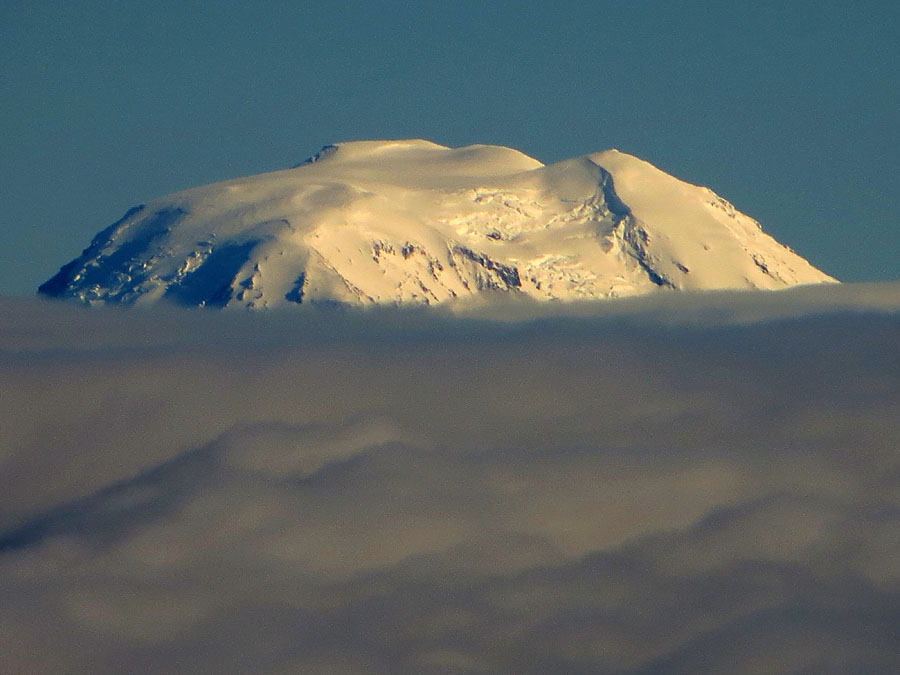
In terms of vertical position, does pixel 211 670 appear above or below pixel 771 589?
below

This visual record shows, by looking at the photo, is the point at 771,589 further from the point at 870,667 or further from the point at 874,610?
the point at 870,667

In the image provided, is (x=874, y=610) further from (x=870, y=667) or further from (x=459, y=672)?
(x=459, y=672)

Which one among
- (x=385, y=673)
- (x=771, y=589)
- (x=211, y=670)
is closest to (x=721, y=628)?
(x=771, y=589)

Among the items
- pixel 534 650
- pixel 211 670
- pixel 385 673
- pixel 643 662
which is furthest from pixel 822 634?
pixel 211 670

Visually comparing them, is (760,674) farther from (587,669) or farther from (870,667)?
(587,669)

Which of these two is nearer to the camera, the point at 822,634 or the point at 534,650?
the point at 822,634

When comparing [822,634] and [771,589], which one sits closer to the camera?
[822,634]

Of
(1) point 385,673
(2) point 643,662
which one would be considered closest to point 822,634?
(2) point 643,662
